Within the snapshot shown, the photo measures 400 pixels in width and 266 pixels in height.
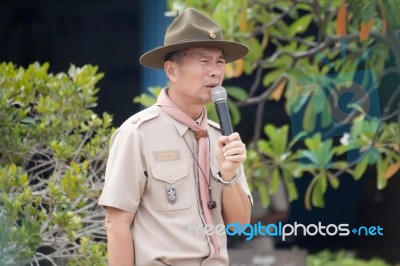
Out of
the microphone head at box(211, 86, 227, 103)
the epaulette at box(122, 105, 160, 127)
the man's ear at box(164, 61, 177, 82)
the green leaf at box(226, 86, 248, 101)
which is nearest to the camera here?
the microphone head at box(211, 86, 227, 103)

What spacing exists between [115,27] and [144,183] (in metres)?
3.25

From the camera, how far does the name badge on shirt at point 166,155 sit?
311 cm

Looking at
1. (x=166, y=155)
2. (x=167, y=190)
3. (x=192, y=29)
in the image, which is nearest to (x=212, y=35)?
(x=192, y=29)

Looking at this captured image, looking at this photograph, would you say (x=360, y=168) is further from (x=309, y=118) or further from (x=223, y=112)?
(x=223, y=112)

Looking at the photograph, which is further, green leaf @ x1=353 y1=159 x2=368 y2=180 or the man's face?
green leaf @ x1=353 y1=159 x2=368 y2=180

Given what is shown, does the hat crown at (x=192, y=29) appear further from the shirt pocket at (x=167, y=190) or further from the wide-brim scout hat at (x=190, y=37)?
the shirt pocket at (x=167, y=190)

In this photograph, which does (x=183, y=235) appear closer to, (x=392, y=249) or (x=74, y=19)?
(x=392, y=249)

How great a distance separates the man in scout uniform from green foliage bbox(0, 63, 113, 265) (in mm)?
954

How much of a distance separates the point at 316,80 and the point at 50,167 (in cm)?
170

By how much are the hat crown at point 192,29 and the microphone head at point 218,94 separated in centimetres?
21

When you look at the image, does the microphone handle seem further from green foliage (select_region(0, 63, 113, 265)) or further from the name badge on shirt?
green foliage (select_region(0, 63, 113, 265))

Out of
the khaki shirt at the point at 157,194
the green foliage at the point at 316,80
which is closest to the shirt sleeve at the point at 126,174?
the khaki shirt at the point at 157,194

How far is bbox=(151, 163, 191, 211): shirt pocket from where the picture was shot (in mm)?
3076

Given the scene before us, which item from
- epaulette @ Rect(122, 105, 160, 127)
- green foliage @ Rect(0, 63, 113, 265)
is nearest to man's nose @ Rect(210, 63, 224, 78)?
epaulette @ Rect(122, 105, 160, 127)
